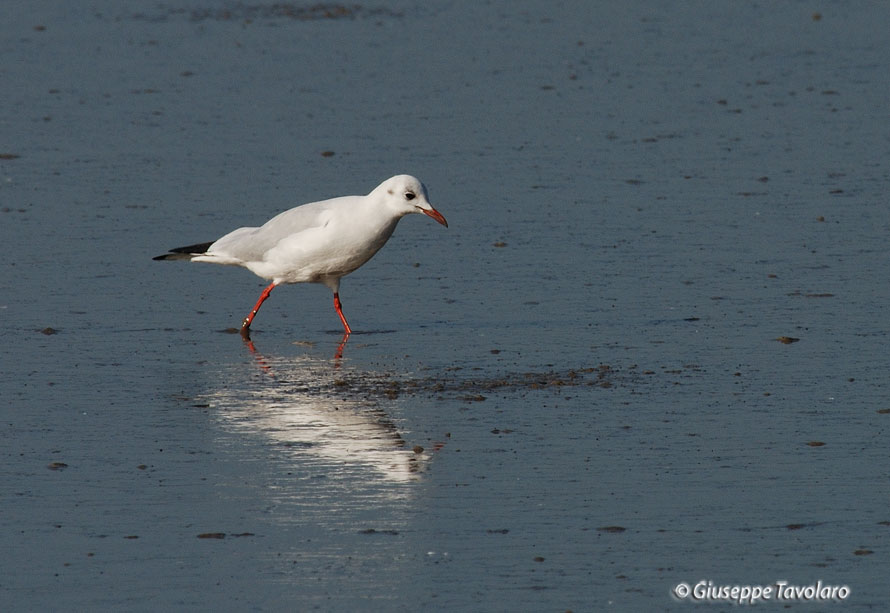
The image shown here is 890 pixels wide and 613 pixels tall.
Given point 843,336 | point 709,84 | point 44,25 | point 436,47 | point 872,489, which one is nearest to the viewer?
point 872,489

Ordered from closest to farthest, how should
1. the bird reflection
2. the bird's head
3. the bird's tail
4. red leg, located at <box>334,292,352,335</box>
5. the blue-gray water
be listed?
1. the blue-gray water
2. the bird reflection
3. the bird's head
4. red leg, located at <box>334,292,352,335</box>
5. the bird's tail

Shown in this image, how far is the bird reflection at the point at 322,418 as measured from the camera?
28.1 ft

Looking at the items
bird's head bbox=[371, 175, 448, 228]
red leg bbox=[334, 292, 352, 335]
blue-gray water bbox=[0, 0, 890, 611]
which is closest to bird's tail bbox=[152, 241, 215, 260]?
blue-gray water bbox=[0, 0, 890, 611]

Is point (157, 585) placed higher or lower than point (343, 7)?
lower

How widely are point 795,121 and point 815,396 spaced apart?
8615mm

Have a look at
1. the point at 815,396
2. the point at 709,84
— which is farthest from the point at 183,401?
the point at 709,84

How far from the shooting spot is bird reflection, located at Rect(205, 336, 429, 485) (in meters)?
8.57

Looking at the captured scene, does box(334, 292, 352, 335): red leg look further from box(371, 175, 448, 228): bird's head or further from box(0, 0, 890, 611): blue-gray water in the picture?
box(371, 175, 448, 228): bird's head

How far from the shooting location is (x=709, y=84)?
19750 millimetres

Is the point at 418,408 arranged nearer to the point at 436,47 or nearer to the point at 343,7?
the point at 436,47

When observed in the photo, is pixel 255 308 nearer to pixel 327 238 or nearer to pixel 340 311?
pixel 340 311

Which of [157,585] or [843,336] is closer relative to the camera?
[157,585]

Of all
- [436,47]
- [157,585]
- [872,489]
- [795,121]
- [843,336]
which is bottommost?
[157,585]

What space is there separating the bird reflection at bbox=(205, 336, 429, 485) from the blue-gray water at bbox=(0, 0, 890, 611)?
0.03m
